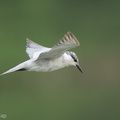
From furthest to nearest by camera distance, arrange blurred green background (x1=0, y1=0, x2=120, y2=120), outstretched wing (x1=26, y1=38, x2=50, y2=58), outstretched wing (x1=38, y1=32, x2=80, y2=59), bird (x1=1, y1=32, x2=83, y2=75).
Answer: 1. blurred green background (x1=0, y1=0, x2=120, y2=120)
2. outstretched wing (x1=26, y1=38, x2=50, y2=58)
3. bird (x1=1, y1=32, x2=83, y2=75)
4. outstretched wing (x1=38, y1=32, x2=80, y2=59)

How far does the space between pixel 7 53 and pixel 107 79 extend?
1845 millimetres

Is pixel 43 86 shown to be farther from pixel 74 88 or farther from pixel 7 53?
pixel 7 53

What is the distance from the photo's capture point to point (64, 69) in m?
12.9

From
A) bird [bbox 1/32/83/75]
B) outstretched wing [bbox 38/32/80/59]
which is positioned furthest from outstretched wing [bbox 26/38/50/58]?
outstretched wing [bbox 38/32/80/59]

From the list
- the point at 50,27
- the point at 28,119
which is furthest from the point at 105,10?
the point at 28,119

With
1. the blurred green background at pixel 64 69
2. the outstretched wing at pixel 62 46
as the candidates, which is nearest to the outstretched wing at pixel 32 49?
the outstretched wing at pixel 62 46

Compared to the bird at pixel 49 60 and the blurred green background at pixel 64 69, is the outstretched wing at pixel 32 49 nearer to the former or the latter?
the bird at pixel 49 60

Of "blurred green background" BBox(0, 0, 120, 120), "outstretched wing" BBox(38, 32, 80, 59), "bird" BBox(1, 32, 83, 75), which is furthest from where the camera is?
"blurred green background" BBox(0, 0, 120, 120)

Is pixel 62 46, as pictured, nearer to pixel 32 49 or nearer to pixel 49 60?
pixel 49 60

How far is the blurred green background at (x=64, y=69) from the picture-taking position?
447 inches

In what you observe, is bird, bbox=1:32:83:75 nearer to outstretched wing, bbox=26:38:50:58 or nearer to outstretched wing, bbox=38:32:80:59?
outstretched wing, bbox=38:32:80:59

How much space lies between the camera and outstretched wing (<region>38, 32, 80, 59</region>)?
725cm

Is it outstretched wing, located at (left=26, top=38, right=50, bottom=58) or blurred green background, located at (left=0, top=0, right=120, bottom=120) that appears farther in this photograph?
blurred green background, located at (left=0, top=0, right=120, bottom=120)

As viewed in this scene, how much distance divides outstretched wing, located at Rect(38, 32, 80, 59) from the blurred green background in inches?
120
